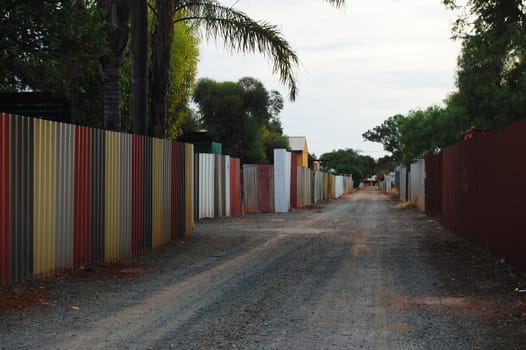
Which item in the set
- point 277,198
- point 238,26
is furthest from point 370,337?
point 277,198

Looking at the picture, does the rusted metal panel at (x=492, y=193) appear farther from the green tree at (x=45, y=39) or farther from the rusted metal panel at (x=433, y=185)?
the green tree at (x=45, y=39)

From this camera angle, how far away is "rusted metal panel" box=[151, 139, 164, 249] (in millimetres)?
12609

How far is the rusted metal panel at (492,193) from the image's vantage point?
9359 mm

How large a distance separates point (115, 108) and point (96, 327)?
9.11 metres

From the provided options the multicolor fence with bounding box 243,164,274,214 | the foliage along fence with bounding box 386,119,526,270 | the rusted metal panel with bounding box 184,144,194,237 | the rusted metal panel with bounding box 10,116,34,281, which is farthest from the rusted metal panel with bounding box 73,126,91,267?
the multicolor fence with bounding box 243,164,274,214

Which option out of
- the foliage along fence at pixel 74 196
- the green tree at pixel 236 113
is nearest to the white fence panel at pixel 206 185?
the foliage along fence at pixel 74 196

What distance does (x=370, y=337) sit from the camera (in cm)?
566

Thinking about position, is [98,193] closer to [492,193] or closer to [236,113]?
[492,193]

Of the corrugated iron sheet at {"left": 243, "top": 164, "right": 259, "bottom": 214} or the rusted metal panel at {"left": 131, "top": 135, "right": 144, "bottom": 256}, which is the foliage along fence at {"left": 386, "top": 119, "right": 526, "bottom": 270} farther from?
the corrugated iron sheet at {"left": 243, "top": 164, "right": 259, "bottom": 214}

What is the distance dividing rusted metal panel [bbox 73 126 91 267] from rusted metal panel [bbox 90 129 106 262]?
0.12 m

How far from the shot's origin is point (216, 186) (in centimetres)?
2311

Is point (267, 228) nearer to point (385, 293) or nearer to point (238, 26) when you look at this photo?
point (238, 26)

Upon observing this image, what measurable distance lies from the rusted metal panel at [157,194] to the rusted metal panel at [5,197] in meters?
4.76

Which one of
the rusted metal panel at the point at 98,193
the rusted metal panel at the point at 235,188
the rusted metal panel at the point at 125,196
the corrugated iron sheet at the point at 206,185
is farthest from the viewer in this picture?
the rusted metal panel at the point at 235,188
